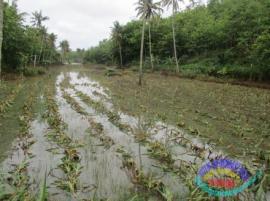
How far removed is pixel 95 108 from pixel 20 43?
15542 millimetres

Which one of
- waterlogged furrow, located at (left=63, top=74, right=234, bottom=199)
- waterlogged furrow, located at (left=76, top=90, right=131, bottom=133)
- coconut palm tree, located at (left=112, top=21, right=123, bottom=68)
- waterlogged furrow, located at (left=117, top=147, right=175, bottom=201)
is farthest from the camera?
coconut palm tree, located at (left=112, top=21, right=123, bottom=68)

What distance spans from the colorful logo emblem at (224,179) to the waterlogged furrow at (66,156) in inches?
83.6

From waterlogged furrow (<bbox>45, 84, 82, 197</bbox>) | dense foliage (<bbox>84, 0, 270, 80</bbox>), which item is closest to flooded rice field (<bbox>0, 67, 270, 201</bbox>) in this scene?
waterlogged furrow (<bbox>45, 84, 82, 197</bbox>)

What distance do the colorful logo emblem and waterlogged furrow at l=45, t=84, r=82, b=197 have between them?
83.6 inches

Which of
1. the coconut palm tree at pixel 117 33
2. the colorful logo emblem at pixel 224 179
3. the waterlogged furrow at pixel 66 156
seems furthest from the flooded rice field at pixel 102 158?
the coconut palm tree at pixel 117 33

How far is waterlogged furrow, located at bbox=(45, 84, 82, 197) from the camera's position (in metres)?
4.55

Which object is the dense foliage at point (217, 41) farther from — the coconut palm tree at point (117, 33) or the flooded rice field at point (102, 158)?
the flooded rice field at point (102, 158)

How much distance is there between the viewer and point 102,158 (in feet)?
19.7

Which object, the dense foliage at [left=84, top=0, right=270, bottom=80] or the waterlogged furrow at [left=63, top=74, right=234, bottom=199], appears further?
the dense foliage at [left=84, top=0, right=270, bottom=80]

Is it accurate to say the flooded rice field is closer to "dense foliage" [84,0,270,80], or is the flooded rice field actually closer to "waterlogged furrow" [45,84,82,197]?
"waterlogged furrow" [45,84,82,197]

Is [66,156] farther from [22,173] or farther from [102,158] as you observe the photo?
[22,173]

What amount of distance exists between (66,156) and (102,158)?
0.80 m

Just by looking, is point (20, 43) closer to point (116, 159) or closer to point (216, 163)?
point (116, 159)

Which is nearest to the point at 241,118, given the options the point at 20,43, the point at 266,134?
→ the point at 266,134
